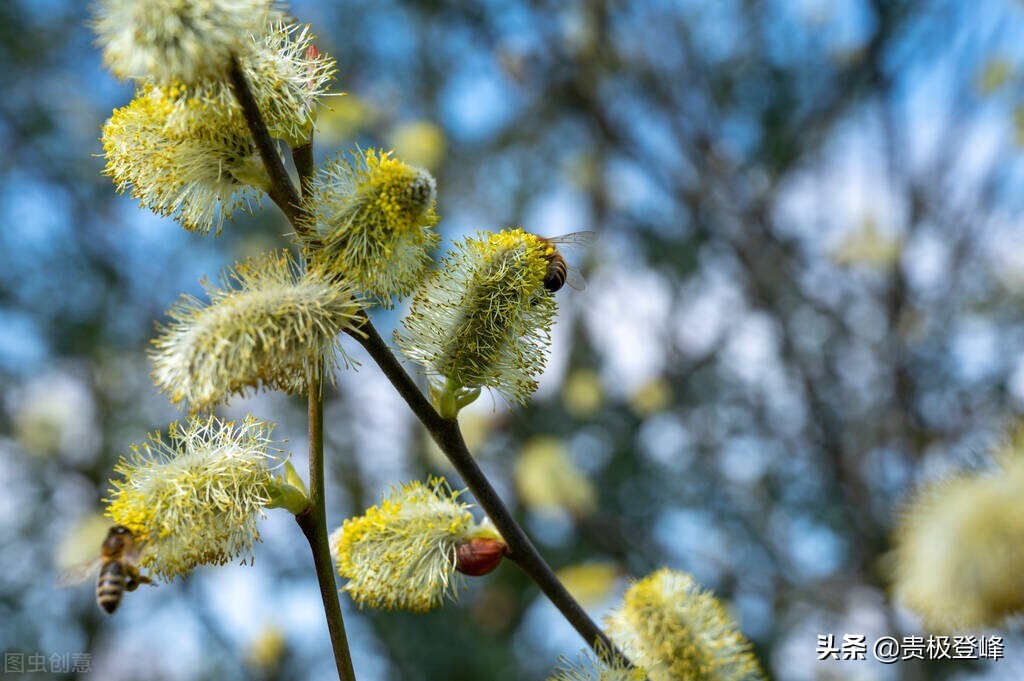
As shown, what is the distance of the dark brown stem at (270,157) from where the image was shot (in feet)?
2.74

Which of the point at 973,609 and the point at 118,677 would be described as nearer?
the point at 973,609

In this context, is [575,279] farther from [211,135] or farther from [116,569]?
[116,569]

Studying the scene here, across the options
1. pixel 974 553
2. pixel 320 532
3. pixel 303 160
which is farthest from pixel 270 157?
pixel 974 553

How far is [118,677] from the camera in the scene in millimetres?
4312

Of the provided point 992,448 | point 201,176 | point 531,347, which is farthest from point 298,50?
point 992,448

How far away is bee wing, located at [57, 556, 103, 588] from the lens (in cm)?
136

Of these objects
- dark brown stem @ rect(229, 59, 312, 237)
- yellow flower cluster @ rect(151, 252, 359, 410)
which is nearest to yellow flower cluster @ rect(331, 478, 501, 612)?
yellow flower cluster @ rect(151, 252, 359, 410)

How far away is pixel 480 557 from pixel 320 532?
21 centimetres

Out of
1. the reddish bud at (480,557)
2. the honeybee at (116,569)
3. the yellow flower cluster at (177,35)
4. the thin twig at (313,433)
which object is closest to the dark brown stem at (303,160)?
the thin twig at (313,433)

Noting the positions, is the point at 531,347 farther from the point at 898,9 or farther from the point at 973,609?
the point at 898,9

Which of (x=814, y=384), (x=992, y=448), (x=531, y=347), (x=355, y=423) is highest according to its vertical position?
(x=355, y=423)

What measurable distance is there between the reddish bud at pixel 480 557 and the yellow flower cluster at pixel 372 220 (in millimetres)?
331

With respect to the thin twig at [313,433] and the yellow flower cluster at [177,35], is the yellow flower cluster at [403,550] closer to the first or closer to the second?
the thin twig at [313,433]

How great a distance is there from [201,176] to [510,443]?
12.4 ft
